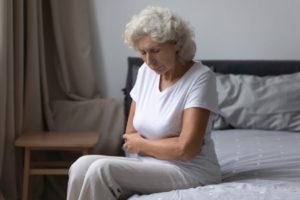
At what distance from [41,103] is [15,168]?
0.43 m

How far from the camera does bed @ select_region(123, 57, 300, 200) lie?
6.60 feet

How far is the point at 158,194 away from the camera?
174cm

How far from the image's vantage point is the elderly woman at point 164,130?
1775mm

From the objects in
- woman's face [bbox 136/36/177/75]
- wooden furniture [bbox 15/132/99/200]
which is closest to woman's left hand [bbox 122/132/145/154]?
woman's face [bbox 136/36/177/75]

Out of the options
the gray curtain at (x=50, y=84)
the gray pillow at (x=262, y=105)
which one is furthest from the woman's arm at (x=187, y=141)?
the gray curtain at (x=50, y=84)

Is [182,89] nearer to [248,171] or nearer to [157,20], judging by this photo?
[157,20]

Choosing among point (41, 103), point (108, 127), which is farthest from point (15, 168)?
point (108, 127)

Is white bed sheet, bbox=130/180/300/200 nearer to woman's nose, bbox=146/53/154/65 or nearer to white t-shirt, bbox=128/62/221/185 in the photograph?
white t-shirt, bbox=128/62/221/185

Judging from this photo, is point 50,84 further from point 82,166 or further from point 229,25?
point 82,166

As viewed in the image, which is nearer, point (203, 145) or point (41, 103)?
point (203, 145)

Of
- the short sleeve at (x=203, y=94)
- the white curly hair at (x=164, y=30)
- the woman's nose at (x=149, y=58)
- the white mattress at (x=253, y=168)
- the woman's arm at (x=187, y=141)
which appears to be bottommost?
the white mattress at (x=253, y=168)

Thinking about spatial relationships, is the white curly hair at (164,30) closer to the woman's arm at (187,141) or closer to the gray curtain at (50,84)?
the woman's arm at (187,141)

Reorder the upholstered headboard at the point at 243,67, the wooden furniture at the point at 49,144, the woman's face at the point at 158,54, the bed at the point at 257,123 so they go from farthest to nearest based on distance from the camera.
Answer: the upholstered headboard at the point at 243,67, the wooden furniture at the point at 49,144, the bed at the point at 257,123, the woman's face at the point at 158,54

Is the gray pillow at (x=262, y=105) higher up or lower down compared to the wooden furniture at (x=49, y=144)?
higher up
